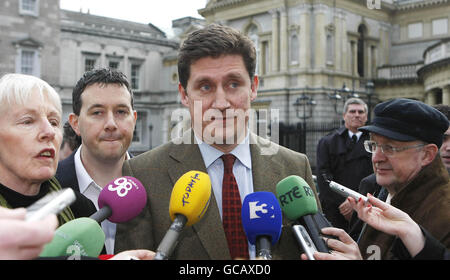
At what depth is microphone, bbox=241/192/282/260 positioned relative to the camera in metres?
2.00

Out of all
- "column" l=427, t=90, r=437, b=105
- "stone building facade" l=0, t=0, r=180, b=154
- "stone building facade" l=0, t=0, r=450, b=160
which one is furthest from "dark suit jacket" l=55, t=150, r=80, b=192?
"stone building facade" l=0, t=0, r=180, b=154

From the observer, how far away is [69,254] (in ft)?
5.88

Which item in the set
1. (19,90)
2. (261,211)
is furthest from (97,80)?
(261,211)

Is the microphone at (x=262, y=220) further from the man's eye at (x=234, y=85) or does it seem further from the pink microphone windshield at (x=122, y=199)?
the man's eye at (x=234, y=85)

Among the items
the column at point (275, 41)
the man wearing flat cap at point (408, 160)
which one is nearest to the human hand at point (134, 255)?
the man wearing flat cap at point (408, 160)

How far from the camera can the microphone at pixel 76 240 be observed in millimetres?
1752

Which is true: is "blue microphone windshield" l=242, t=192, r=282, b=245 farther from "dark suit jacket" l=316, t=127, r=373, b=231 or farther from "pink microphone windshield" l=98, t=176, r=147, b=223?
"dark suit jacket" l=316, t=127, r=373, b=231

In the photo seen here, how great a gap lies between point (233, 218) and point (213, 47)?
0.96 m

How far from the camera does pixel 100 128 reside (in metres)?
3.26

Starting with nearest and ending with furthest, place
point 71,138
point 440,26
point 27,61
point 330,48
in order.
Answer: point 71,138, point 440,26, point 330,48, point 27,61

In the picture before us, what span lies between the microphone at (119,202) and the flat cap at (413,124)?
1419 millimetres

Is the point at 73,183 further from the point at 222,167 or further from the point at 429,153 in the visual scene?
the point at 429,153

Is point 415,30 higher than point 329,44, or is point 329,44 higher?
point 415,30
